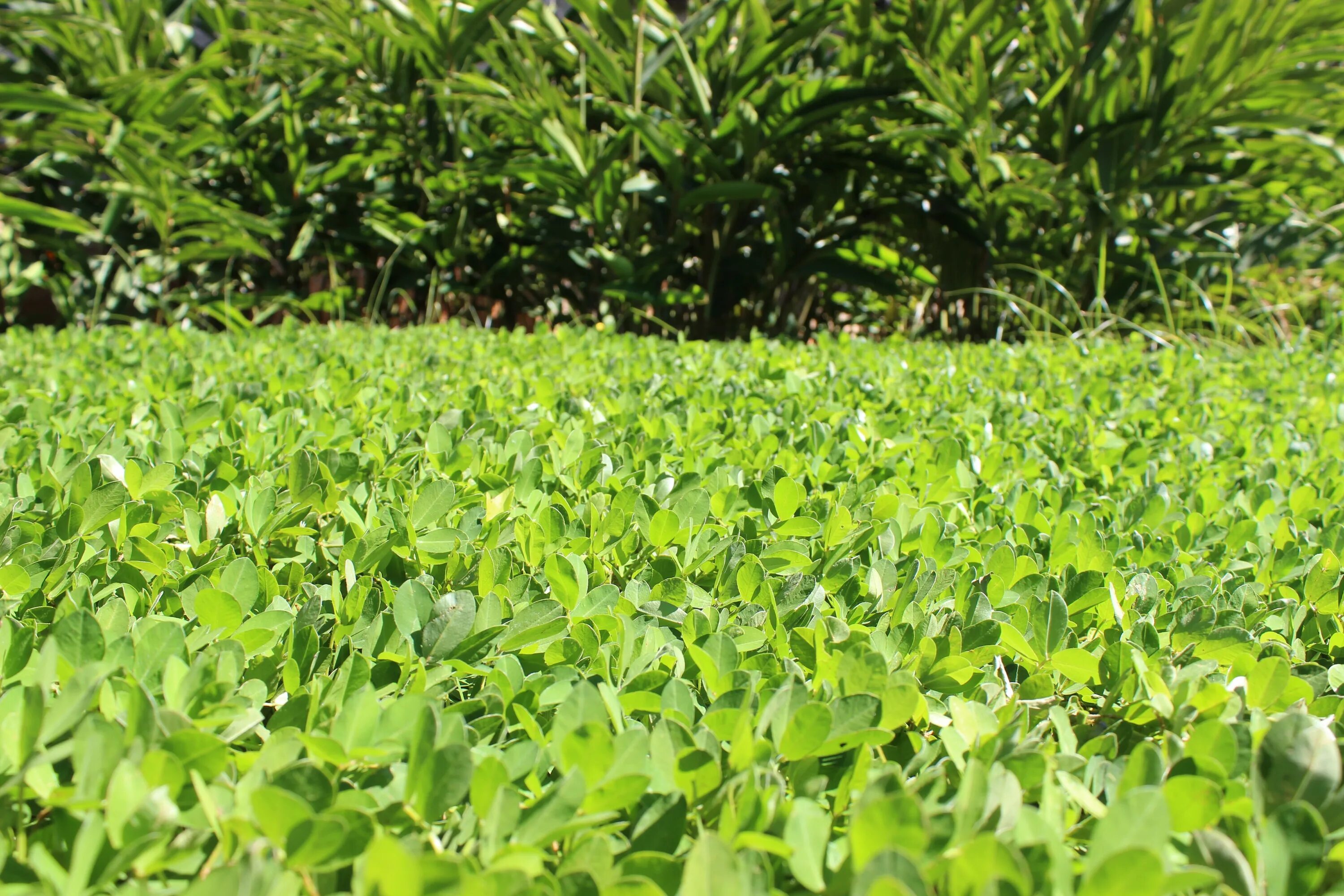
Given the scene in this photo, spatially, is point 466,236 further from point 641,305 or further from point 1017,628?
point 1017,628

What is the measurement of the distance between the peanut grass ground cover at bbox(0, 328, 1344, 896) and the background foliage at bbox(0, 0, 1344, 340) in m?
3.02

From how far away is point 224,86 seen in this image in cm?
486

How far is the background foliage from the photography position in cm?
416

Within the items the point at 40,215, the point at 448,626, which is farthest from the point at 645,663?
the point at 40,215

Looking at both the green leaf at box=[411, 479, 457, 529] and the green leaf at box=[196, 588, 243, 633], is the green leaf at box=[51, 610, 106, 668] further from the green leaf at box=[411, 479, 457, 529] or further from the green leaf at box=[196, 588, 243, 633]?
the green leaf at box=[411, 479, 457, 529]

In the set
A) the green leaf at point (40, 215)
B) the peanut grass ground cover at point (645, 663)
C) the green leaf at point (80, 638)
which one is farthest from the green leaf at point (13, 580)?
the green leaf at point (40, 215)

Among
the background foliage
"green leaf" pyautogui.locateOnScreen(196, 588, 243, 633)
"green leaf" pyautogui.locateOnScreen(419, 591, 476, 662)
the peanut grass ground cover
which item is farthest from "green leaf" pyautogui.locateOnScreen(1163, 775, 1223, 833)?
the background foliage

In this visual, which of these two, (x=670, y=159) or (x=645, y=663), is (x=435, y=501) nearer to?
(x=645, y=663)

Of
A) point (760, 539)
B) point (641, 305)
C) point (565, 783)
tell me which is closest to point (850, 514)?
point (760, 539)

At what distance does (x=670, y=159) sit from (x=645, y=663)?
3.69 meters

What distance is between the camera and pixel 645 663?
758 mm

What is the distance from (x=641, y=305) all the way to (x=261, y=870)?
4.34 metres

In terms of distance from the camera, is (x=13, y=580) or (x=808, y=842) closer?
(x=808, y=842)

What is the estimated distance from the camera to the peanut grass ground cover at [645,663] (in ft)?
1.70
